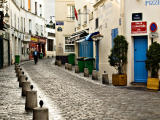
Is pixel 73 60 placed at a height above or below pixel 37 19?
below

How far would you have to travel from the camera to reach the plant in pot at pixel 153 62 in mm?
13752

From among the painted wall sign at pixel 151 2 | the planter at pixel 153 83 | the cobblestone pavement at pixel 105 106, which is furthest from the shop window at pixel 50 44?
the cobblestone pavement at pixel 105 106

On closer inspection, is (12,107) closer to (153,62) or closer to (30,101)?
(30,101)

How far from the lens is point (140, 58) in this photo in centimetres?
1564

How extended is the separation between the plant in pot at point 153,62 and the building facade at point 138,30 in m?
0.69

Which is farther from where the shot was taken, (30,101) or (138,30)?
(138,30)

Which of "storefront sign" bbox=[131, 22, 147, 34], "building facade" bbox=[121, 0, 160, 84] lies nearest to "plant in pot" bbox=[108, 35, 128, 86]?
"building facade" bbox=[121, 0, 160, 84]

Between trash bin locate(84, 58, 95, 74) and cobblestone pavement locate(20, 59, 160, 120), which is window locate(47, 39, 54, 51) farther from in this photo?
cobblestone pavement locate(20, 59, 160, 120)

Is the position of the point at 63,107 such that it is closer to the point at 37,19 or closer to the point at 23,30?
the point at 23,30

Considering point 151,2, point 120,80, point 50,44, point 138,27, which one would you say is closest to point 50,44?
point 50,44

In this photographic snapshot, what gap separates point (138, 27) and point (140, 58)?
1.48m

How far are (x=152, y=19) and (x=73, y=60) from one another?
19.0 m

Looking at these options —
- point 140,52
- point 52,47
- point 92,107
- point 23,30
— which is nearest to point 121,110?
point 92,107

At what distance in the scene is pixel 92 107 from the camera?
908 cm
